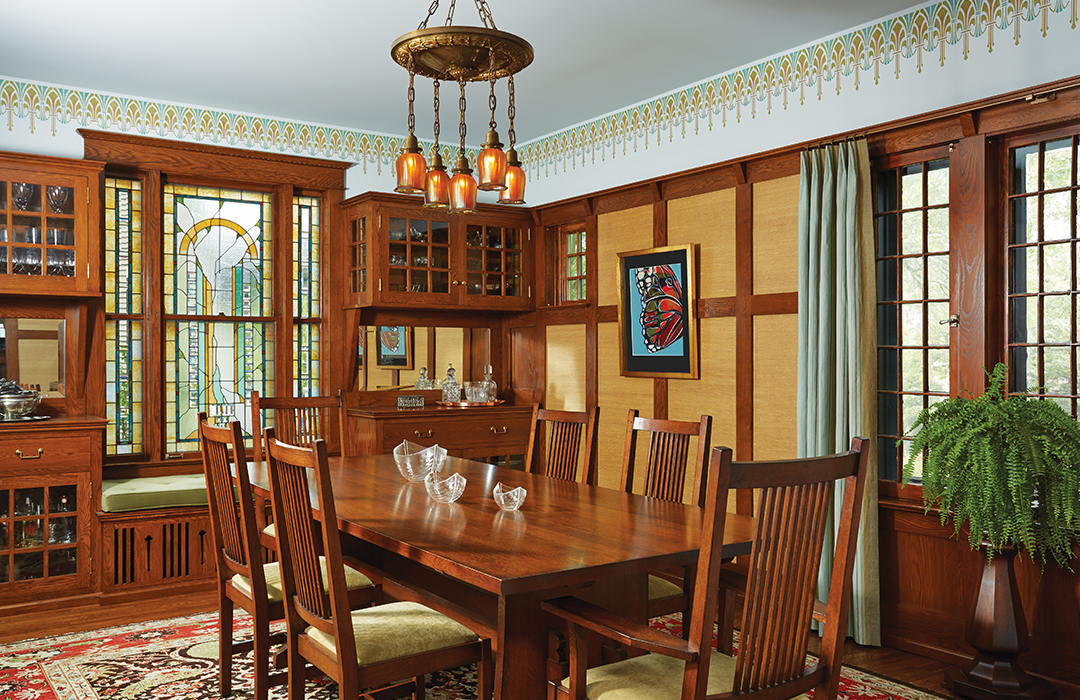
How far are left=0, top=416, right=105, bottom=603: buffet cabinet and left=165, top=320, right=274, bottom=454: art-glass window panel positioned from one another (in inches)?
31.1

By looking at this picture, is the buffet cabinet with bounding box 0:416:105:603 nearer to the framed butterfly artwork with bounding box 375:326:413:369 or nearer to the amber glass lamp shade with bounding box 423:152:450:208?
the framed butterfly artwork with bounding box 375:326:413:369

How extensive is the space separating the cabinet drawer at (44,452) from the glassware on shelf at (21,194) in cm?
125

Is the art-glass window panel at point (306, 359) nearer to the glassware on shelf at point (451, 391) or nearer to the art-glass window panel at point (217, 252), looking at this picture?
the art-glass window panel at point (217, 252)

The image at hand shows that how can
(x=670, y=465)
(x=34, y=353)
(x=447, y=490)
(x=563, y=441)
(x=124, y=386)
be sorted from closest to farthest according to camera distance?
(x=447, y=490), (x=670, y=465), (x=563, y=441), (x=34, y=353), (x=124, y=386)

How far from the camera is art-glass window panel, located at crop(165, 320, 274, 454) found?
537cm

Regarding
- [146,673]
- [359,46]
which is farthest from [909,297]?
[146,673]

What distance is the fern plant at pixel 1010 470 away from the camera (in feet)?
9.73

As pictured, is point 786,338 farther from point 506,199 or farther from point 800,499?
point 800,499

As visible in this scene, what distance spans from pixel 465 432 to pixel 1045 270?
3.53m

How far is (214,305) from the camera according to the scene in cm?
552

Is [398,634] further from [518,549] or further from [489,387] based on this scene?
[489,387]

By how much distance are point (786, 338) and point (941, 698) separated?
5.74 feet

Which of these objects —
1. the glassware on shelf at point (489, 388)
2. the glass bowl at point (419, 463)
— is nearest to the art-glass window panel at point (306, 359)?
the glassware on shelf at point (489, 388)

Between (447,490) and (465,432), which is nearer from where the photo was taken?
(447,490)
